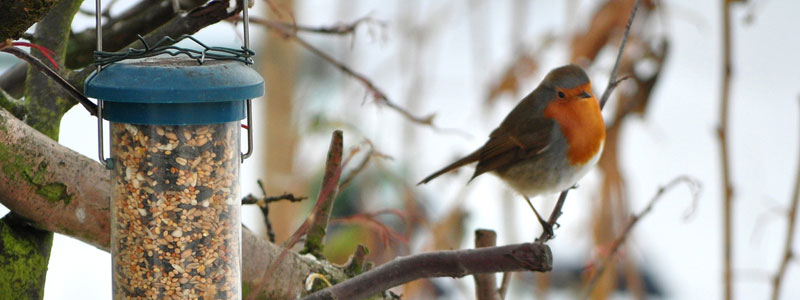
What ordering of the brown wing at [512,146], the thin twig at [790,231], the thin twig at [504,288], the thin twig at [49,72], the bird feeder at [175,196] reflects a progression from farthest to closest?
the brown wing at [512,146], the thin twig at [790,231], the thin twig at [504,288], the bird feeder at [175,196], the thin twig at [49,72]

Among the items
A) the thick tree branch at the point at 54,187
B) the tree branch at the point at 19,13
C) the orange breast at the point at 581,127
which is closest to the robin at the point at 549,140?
the orange breast at the point at 581,127

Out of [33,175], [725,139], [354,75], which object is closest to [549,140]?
[725,139]

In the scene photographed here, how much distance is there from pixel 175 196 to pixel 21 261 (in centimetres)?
25

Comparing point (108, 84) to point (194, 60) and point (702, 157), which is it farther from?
point (702, 157)

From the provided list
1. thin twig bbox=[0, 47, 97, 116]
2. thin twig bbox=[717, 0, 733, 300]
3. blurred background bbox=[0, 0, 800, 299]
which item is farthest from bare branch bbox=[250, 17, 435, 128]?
thin twig bbox=[717, 0, 733, 300]

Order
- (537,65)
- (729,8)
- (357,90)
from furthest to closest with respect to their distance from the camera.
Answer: (357,90) < (537,65) < (729,8)

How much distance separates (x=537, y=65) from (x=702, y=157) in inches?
129

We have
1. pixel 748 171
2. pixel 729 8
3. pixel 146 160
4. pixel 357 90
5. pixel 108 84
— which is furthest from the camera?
pixel 748 171

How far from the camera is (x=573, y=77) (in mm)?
1549

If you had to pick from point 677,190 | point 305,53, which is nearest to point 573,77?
point 305,53

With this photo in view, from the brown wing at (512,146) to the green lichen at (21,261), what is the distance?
0.82 metres

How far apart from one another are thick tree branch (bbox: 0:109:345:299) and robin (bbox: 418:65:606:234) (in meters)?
0.63

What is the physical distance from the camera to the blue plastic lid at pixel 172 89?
2.98ft

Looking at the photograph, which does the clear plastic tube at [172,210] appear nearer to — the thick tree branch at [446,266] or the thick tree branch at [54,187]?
the thick tree branch at [54,187]
